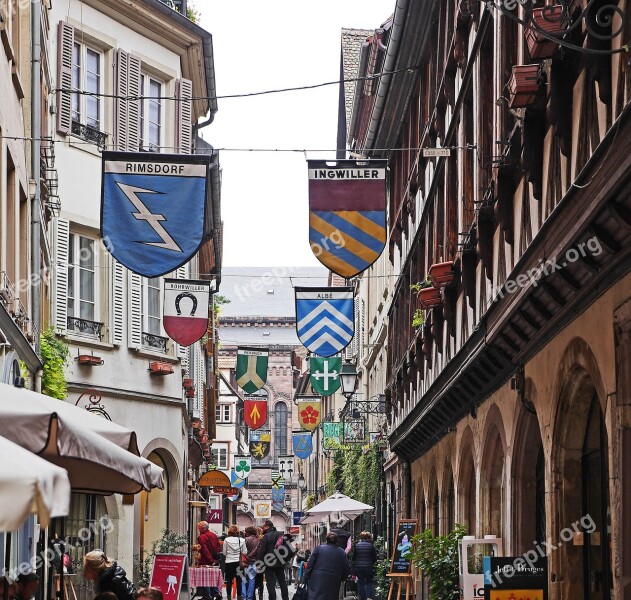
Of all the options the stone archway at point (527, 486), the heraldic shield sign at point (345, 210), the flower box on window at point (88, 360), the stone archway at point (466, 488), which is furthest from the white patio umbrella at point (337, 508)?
the stone archway at point (527, 486)

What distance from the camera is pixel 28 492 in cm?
537

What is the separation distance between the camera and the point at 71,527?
23.8 m

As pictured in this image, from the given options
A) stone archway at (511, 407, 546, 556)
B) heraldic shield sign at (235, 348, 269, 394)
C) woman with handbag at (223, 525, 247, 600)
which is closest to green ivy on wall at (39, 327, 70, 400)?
woman with handbag at (223, 525, 247, 600)

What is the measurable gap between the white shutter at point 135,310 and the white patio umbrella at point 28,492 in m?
20.0

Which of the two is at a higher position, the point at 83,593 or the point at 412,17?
the point at 412,17

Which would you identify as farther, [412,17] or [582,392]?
[412,17]

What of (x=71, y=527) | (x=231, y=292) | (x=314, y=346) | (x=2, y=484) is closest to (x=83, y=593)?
(x=71, y=527)

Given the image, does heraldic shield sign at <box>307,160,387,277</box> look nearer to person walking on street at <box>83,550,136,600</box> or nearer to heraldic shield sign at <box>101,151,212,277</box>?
heraldic shield sign at <box>101,151,212,277</box>

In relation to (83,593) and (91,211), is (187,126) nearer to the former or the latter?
(91,211)

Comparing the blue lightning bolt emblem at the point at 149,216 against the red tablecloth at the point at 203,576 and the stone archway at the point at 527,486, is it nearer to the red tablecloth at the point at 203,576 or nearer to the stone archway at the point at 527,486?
the stone archway at the point at 527,486

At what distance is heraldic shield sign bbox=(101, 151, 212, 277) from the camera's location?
13.8 meters

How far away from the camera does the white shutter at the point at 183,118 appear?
89.0 feet

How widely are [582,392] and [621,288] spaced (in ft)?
7.72

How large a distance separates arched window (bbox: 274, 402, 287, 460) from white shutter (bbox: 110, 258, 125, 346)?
276ft
